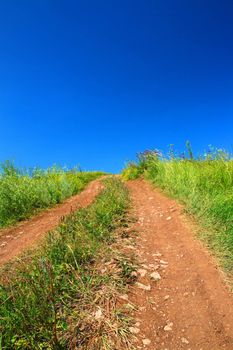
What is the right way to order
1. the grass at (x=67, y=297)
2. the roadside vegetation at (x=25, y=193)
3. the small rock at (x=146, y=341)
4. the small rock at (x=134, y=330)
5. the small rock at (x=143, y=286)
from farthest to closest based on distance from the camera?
the roadside vegetation at (x=25, y=193)
the small rock at (x=143, y=286)
the small rock at (x=134, y=330)
the small rock at (x=146, y=341)
the grass at (x=67, y=297)

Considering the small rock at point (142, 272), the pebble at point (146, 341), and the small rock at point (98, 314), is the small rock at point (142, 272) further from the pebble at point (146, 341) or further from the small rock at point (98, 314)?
the pebble at point (146, 341)

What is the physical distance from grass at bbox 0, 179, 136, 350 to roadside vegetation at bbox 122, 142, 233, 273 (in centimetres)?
138

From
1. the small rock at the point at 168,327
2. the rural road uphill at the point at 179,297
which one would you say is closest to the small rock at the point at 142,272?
the rural road uphill at the point at 179,297

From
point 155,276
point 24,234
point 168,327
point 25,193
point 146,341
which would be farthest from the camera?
point 25,193

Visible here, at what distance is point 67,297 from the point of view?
2.90 m

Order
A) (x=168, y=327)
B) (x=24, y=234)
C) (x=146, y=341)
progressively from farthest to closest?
(x=24, y=234)
(x=168, y=327)
(x=146, y=341)

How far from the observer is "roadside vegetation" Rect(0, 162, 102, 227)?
711 centimetres

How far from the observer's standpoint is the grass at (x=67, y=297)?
236cm

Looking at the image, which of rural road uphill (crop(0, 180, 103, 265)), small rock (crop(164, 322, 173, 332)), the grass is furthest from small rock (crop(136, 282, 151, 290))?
rural road uphill (crop(0, 180, 103, 265))

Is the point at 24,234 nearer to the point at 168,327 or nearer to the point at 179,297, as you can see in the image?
the point at 179,297

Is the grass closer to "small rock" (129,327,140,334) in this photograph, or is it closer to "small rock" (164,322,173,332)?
"small rock" (129,327,140,334)

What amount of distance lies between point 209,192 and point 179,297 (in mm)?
3123

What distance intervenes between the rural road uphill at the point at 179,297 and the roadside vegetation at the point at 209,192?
256 mm

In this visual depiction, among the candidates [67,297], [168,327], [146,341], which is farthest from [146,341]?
[67,297]
